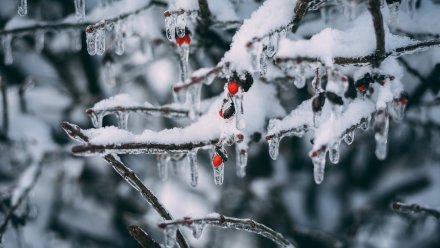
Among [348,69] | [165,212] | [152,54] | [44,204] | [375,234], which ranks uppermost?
[152,54]

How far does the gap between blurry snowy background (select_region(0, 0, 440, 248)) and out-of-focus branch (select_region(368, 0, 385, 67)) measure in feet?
3.07

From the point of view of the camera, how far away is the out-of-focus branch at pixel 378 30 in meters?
1.35

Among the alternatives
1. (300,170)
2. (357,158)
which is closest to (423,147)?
(357,158)

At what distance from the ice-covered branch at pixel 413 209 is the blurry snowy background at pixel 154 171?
2.59ft

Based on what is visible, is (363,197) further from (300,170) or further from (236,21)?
(236,21)

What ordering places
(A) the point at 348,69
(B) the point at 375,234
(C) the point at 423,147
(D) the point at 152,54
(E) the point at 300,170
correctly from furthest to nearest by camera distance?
(E) the point at 300,170 → (B) the point at 375,234 → (C) the point at 423,147 → (D) the point at 152,54 → (A) the point at 348,69

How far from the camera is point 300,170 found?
4406mm

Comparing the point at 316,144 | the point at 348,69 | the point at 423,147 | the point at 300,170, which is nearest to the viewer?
the point at 316,144

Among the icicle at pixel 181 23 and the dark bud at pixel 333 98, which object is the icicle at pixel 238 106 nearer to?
the dark bud at pixel 333 98

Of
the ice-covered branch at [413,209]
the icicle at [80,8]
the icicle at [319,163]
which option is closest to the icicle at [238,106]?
the icicle at [319,163]

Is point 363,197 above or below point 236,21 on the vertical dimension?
below

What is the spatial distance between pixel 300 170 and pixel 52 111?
8.35 feet

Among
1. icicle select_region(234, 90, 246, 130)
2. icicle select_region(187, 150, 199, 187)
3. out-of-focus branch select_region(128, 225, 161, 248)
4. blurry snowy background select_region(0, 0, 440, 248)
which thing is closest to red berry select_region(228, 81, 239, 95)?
icicle select_region(234, 90, 246, 130)

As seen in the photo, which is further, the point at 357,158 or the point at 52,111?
the point at 357,158
